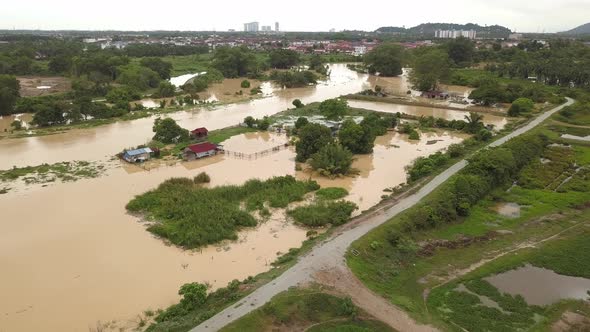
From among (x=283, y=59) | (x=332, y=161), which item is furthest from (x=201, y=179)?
(x=283, y=59)

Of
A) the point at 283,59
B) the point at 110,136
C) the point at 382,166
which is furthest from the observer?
the point at 283,59

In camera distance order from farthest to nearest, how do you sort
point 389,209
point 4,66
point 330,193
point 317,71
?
point 317,71 → point 4,66 → point 330,193 → point 389,209

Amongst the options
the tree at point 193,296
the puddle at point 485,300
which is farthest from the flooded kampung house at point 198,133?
the puddle at point 485,300

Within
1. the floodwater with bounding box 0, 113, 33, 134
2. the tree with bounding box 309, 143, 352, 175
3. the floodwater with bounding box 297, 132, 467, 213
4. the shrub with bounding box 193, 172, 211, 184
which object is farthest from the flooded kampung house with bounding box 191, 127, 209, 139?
the floodwater with bounding box 0, 113, 33, 134

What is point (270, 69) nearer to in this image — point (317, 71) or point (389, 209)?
point (317, 71)

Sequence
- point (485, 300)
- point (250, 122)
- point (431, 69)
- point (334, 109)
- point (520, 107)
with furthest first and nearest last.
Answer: point (431, 69) < point (520, 107) < point (334, 109) < point (250, 122) < point (485, 300)

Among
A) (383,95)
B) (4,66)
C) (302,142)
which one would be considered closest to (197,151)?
(302,142)

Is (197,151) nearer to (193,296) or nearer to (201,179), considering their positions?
(201,179)
